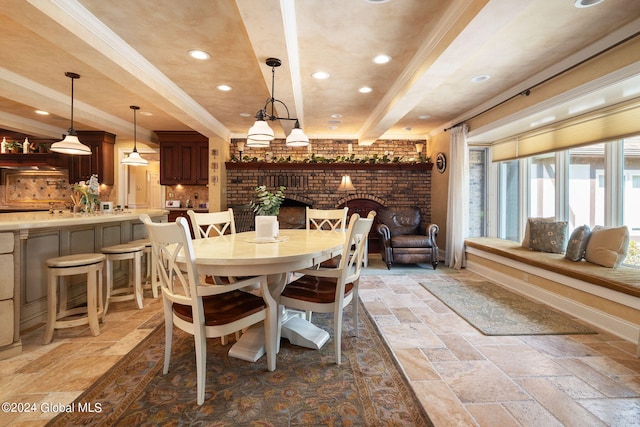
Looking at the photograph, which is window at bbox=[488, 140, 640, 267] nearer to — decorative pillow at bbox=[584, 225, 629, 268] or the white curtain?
decorative pillow at bbox=[584, 225, 629, 268]

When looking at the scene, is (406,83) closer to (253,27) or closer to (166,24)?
(253,27)

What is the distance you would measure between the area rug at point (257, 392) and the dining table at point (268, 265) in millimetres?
93

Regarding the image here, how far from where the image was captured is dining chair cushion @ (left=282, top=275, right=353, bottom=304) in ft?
6.42

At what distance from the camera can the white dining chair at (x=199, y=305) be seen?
4.96 ft

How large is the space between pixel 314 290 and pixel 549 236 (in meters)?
3.21

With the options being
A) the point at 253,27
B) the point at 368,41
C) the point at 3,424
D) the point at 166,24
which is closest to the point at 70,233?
the point at 3,424

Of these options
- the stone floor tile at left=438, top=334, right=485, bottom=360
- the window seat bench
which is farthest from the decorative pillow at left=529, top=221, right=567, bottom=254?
the stone floor tile at left=438, top=334, right=485, bottom=360

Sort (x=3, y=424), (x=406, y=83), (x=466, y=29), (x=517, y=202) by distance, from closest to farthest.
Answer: (x=3, y=424)
(x=466, y=29)
(x=406, y=83)
(x=517, y=202)

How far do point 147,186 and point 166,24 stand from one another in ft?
20.9

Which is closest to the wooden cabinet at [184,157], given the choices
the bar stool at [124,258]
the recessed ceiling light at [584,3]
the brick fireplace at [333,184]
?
the brick fireplace at [333,184]

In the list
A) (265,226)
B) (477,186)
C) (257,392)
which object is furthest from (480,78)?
(257,392)

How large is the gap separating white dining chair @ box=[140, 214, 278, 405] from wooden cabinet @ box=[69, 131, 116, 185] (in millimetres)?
5548

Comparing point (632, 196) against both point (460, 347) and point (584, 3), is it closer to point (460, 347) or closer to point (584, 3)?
point (584, 3)

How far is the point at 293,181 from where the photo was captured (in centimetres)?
618
